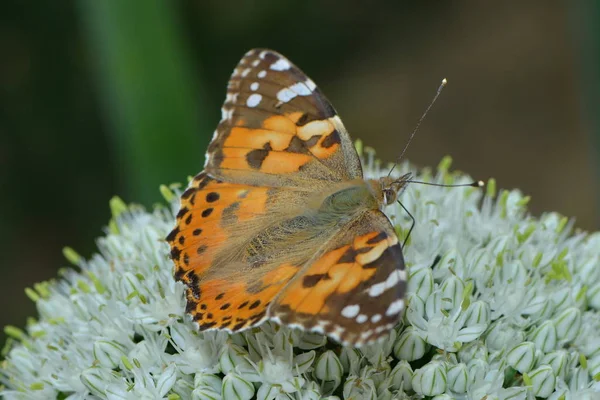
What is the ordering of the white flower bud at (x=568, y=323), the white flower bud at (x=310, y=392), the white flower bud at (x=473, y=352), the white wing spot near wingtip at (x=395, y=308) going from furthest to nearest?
the white flower bud at (x=568, y=323)
the white flower bud at (x=473, y=352)
the white flower bud at (x=310, y=392)
the white wing spot near wingtip at (x=395, y=308)

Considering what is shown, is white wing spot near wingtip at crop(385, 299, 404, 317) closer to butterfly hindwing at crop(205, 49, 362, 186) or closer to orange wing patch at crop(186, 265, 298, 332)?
orange wing patch at crop(186, 265, 298, 332)

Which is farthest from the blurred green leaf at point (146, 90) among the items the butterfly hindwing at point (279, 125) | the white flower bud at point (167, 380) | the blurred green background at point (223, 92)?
the white flower bud at point (167, 380)

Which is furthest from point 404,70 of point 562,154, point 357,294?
point 357,294

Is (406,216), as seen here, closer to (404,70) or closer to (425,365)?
(425,365)

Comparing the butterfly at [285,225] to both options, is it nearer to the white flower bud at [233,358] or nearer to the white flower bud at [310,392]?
the white flower bud at [233,358]

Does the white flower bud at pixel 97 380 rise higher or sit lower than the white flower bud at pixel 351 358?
higher

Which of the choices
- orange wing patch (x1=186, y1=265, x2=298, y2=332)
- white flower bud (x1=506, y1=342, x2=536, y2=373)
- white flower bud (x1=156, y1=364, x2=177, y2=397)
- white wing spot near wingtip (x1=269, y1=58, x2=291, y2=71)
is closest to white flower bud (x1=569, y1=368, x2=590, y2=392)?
white flower bud (x1=506, y1=342, x2=536, y2=373)
